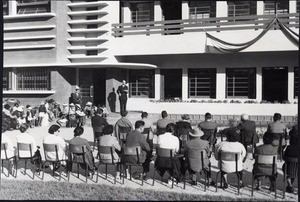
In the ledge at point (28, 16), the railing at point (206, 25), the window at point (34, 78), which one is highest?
the ledge at point (28, 16)

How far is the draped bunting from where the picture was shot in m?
14.6

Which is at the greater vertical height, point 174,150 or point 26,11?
point 26,11

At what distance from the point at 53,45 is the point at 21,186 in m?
11.3

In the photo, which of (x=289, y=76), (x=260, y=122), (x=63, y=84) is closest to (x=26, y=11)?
(x=63, y=84)

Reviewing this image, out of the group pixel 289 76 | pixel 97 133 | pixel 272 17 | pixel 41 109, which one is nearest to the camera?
pixel 97 133

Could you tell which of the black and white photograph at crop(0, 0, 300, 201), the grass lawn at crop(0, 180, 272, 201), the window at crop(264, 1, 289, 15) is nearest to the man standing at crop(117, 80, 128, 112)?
the black and white photograph at crop(0, 0, 300, 201)

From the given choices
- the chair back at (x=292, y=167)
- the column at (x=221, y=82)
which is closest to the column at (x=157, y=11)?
the column at (x=221, y=82)

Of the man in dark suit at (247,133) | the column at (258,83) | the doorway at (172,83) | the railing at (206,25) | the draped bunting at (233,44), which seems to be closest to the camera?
the man in dark suit at (247,133)

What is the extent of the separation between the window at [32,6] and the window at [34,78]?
2938 millimetres

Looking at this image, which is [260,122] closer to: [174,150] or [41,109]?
[174,150]

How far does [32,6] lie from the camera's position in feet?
54.9

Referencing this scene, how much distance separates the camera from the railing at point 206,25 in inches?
599

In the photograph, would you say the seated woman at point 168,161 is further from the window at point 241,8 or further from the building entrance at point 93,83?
the building entrance at point 93,83

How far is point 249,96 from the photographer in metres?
17.3
